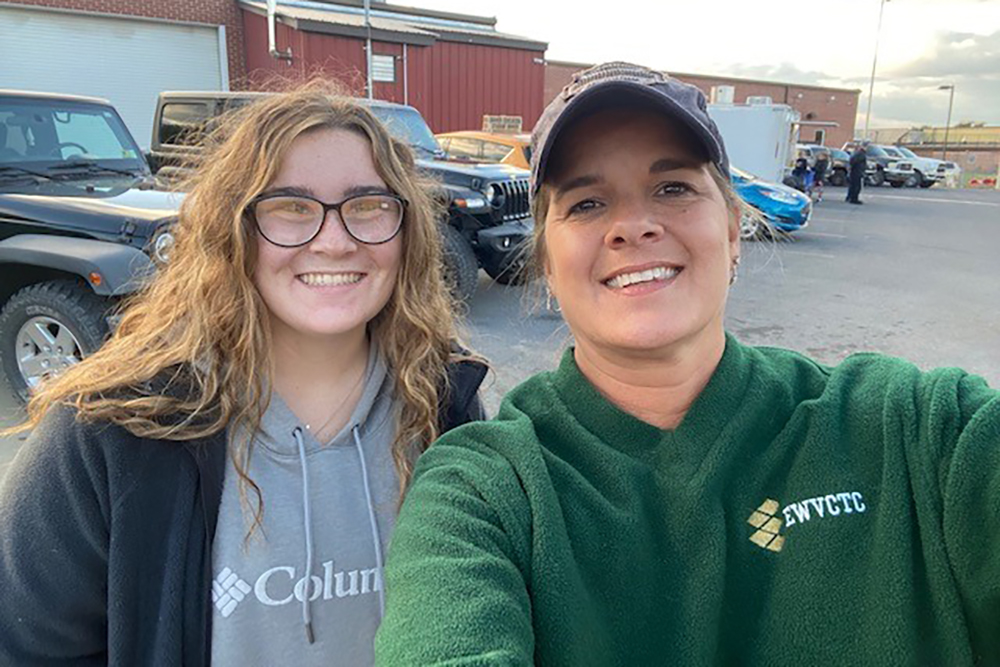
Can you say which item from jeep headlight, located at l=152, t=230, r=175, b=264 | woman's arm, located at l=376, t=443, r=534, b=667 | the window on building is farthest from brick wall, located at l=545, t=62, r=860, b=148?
woman's arm, located at l=376, t=443, r=534, b=667

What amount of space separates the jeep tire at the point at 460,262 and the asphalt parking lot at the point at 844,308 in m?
0.34

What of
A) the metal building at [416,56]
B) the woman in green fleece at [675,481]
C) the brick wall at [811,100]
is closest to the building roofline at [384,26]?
the metal building at [416,56]

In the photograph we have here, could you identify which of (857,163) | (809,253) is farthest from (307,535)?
(857,163)

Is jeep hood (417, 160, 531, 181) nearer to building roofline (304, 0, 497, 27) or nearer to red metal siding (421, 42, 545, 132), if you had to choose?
red metal siding (421, 42, 545, 132)

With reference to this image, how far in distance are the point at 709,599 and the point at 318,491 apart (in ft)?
2.82

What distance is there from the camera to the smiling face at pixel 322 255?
65.4 inches

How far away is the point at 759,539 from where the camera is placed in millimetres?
1290

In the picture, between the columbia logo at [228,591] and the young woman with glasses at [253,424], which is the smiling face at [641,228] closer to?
the young woman with glasses at [253,424]

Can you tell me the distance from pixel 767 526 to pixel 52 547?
4.25 feet

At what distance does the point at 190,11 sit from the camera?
17938 mm

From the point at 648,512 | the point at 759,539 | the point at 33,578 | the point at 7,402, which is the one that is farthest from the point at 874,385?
the point at 7,402

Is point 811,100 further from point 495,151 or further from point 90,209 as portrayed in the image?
point 90,209

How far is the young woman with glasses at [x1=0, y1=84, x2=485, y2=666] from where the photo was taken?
1.34m

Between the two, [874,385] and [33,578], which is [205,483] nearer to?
[33,578]
